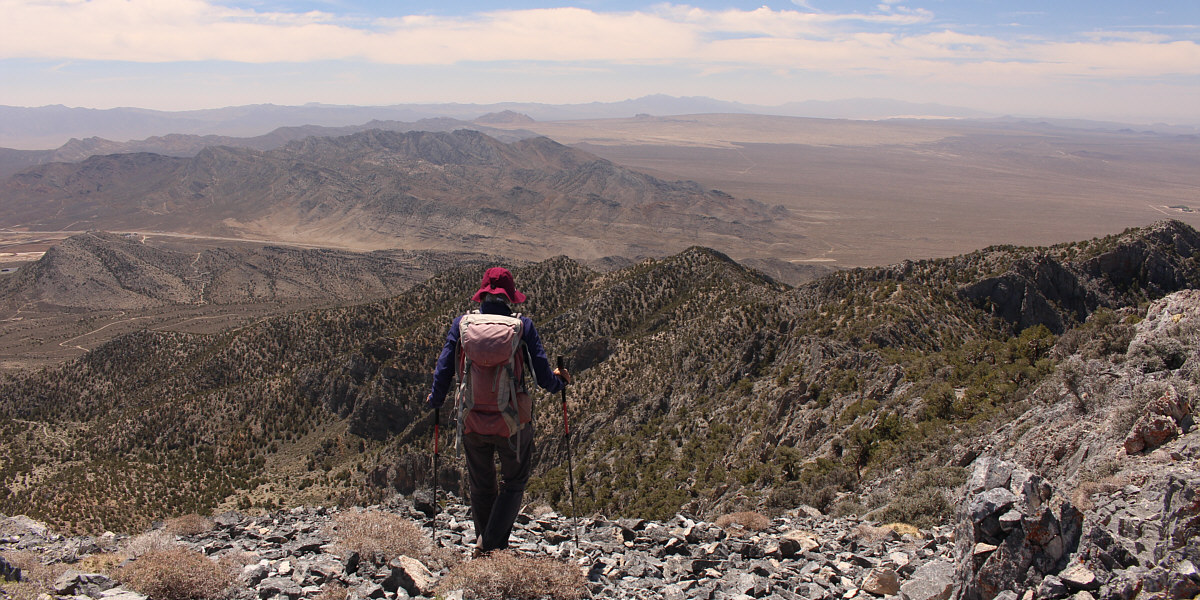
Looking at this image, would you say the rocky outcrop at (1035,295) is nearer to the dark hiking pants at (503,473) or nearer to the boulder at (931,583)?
the boulder at (931,583)

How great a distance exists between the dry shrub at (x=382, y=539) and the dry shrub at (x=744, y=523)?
4.44 meters

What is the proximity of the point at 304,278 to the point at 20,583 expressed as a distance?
102m

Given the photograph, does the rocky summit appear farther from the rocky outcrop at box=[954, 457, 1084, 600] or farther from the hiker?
the hiker

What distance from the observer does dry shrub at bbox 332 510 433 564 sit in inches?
279

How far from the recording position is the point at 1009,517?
5.02 metres

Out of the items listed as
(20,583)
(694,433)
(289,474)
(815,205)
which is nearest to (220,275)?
(289,474)

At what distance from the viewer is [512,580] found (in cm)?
574

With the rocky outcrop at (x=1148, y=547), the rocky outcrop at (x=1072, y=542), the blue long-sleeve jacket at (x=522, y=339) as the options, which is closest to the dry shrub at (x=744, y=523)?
the rocky outcrop at (x=1072, y=542)

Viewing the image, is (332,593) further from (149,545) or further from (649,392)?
(649,392)

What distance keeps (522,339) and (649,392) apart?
22.9 metres

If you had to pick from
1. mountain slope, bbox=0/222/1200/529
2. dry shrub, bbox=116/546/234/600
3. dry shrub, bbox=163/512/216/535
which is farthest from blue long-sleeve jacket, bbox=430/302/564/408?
mountain slope, bbox=0/222/1200/529

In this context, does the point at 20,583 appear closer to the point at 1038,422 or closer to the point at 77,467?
the point at 1038,422

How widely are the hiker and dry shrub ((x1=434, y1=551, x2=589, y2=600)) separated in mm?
667

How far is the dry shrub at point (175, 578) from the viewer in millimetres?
5848
